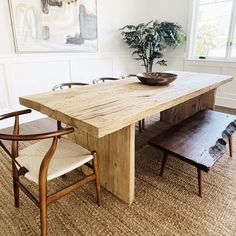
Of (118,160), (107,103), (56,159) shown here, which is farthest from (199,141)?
(56,159)

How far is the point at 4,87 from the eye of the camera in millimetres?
2859

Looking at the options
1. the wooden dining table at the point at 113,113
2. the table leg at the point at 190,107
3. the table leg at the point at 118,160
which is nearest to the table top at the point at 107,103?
the wooden dining table at the point at 113,113

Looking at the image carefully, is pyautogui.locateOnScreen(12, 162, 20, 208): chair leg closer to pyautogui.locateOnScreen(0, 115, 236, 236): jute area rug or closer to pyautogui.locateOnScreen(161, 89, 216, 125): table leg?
pyautogui.locateOnScreen(0, 115, 236, 236): jute area rug

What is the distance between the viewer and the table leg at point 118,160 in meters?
1.40

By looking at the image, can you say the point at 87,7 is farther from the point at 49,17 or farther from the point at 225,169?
the point at 225,169

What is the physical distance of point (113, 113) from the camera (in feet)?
3.89

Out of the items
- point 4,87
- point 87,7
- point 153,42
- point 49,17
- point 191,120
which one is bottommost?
point 191,120

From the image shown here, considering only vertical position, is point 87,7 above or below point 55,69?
above

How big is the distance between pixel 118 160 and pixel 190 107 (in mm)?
1687

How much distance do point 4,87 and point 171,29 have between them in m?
2.95

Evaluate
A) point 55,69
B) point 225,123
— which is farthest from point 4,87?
point 225,123

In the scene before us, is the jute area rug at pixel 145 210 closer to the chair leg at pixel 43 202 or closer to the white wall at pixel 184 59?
the chair leg at pixel 43 202

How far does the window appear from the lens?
3620 millimetres

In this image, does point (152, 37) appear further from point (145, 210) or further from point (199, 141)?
point (145, 210)
